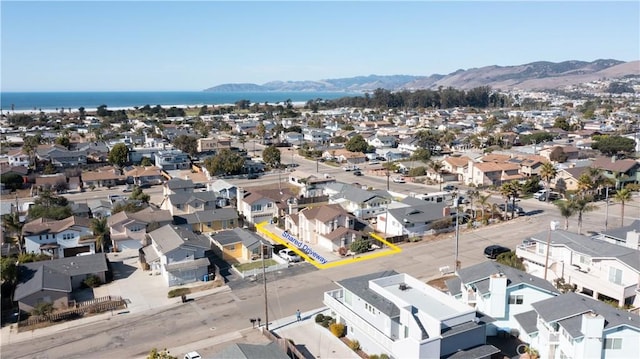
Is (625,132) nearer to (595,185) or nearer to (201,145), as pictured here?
(595,185)

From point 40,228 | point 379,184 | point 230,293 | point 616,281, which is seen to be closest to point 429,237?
point 616,281

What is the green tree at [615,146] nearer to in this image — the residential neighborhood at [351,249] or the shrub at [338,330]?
the residential neighborhood at [351,249]

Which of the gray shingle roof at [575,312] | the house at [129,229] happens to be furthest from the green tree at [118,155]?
the gray shingle roof at [575,312]

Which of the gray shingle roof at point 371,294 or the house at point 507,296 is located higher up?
the gray shingle roof at point 371,294

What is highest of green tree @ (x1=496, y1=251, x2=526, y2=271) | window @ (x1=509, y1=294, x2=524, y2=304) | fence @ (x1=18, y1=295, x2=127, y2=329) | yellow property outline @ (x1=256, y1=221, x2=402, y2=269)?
window @ (x1=509, y1=294, x2=524, y2=304)

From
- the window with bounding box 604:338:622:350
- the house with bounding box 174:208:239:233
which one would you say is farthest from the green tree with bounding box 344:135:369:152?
the window with bounding box 604:338:622:350

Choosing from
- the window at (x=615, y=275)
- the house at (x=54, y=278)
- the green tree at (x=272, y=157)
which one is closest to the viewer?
the window at (x=615, y=275)

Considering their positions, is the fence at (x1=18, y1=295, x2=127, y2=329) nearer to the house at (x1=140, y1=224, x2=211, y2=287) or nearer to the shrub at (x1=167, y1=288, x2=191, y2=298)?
the shrub at (x1=167, y1=288, x2=191, y2=298)
